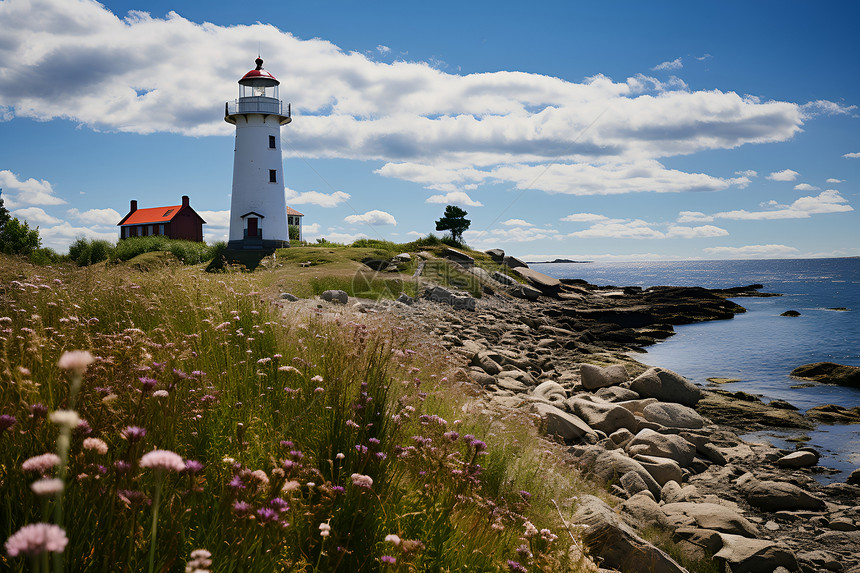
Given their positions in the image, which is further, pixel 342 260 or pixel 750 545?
pixel 342 260

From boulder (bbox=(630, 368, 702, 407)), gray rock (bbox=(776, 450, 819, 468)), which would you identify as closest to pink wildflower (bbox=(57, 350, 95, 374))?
gray rock (bbox=(776, 450, 819, 468))

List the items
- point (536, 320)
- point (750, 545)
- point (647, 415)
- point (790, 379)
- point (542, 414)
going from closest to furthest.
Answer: point (750, 545) → point (542, 414) → point (647, 415) → point (790, 379) → point (536, 320)

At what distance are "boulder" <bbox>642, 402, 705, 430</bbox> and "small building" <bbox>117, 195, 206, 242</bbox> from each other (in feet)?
168

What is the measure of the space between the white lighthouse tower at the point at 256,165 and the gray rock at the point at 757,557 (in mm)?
34772

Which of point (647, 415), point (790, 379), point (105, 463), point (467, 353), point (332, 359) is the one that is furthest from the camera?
point (790, 379)

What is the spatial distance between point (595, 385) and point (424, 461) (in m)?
11.8

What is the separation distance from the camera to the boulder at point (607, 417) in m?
11.0

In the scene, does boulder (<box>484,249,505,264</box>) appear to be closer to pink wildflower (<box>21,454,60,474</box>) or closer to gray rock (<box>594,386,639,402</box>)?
gray rock (<box>594,386,639,402</box>)

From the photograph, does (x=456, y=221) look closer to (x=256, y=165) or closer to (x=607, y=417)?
(x=256, y=165)

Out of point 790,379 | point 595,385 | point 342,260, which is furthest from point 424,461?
point 342,260

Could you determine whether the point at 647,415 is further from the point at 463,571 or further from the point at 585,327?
the point at 585,327

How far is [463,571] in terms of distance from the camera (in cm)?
351

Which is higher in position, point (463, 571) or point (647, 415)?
point (463, 571)

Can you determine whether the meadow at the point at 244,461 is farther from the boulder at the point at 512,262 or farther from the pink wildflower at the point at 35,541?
the boulder at the point at 512,262
